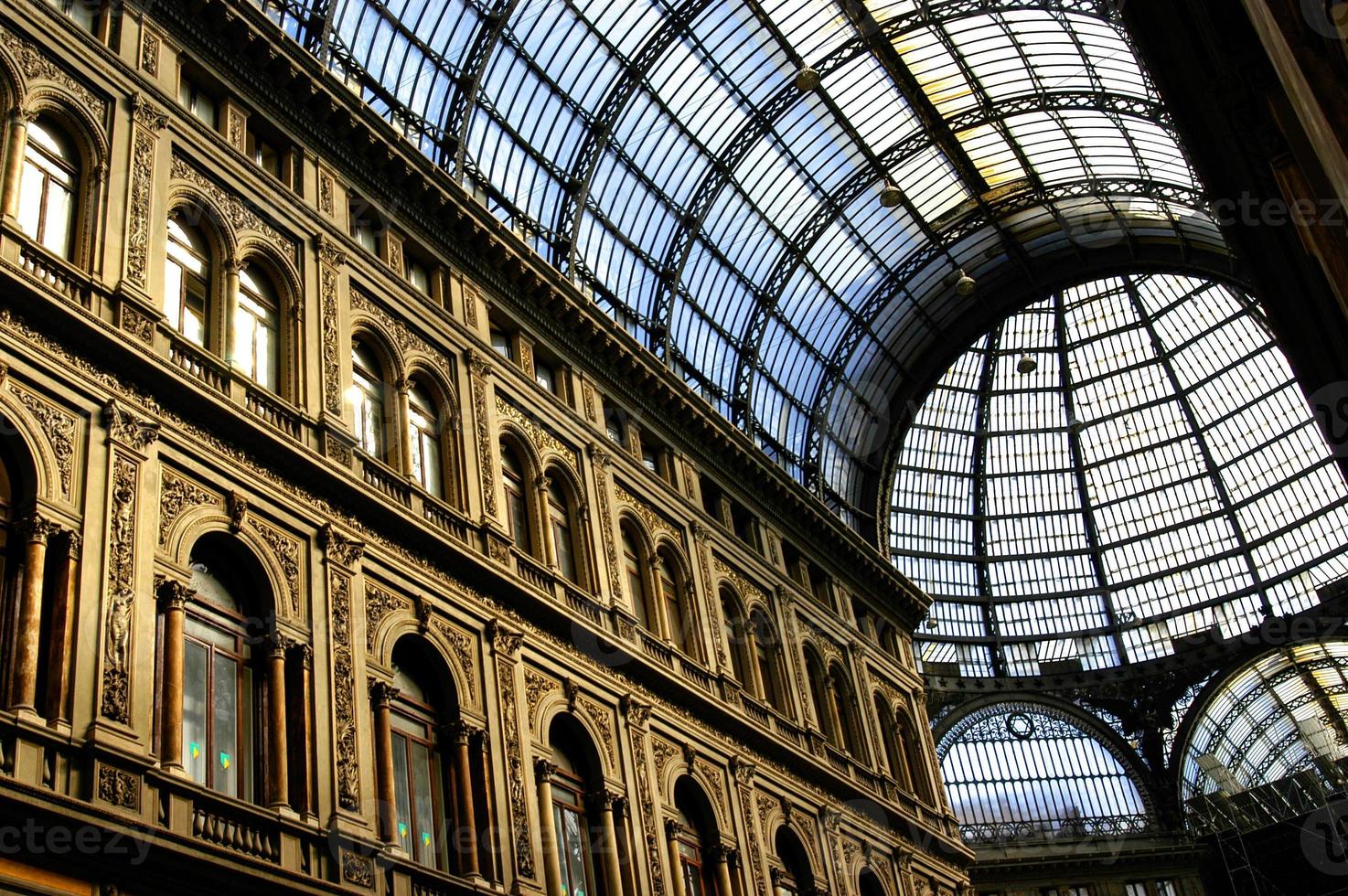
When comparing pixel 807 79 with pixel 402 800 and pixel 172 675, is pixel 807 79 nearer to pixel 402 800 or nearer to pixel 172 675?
pixel 402 800

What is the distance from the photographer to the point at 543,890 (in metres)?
25.0

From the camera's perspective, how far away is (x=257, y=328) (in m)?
25.5

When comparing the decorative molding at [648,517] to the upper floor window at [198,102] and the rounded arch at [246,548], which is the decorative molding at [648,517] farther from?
the rounded arch at [246,548]

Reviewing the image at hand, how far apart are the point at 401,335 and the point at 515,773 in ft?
30.3

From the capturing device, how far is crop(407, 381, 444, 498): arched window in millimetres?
28312

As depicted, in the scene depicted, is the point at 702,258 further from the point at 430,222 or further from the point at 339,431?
the point at 339,431

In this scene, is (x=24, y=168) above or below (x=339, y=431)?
above

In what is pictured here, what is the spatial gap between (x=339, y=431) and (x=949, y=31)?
3136cm

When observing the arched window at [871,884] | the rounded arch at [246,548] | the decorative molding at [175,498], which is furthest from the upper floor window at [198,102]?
the arched window at [871,884]

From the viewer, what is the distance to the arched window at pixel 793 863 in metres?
35.1

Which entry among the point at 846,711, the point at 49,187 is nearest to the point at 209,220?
the point at 49,187

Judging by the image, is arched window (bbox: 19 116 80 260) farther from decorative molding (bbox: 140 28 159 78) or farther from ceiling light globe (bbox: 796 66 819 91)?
ceiling light globe (bbox: 796 66 819 91)

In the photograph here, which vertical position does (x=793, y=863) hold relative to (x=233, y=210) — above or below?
below

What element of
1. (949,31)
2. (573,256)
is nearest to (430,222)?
(573,256)
